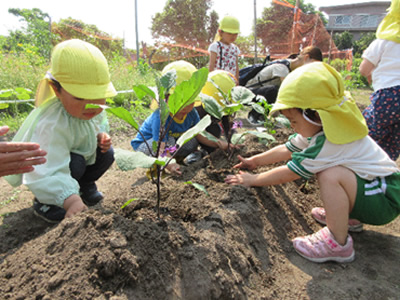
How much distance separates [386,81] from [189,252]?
6.84 ft

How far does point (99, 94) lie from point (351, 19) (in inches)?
1262

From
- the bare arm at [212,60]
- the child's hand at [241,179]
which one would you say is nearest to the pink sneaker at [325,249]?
the child's hand at [241,179]

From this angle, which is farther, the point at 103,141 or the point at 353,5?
the point at 353,5

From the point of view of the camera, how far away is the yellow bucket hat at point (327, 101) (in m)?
1.40

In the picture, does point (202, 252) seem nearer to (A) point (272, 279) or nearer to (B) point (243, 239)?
(B) point (243, 239)

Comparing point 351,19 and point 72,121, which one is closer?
point 72,121

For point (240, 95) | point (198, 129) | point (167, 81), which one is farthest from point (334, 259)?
point (167, 81)

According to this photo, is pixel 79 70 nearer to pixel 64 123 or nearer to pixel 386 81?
pixel 64 123

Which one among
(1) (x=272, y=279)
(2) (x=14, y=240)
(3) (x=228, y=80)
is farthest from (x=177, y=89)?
(3) (x=228, y=80)

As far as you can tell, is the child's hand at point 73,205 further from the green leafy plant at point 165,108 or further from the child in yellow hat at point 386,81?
the child in yellow hat at point 386,81

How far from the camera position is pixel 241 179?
5.64ft

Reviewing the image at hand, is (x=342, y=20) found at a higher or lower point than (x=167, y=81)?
higher

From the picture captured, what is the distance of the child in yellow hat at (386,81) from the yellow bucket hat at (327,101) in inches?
36.7

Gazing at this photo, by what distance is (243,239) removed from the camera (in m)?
1.37
